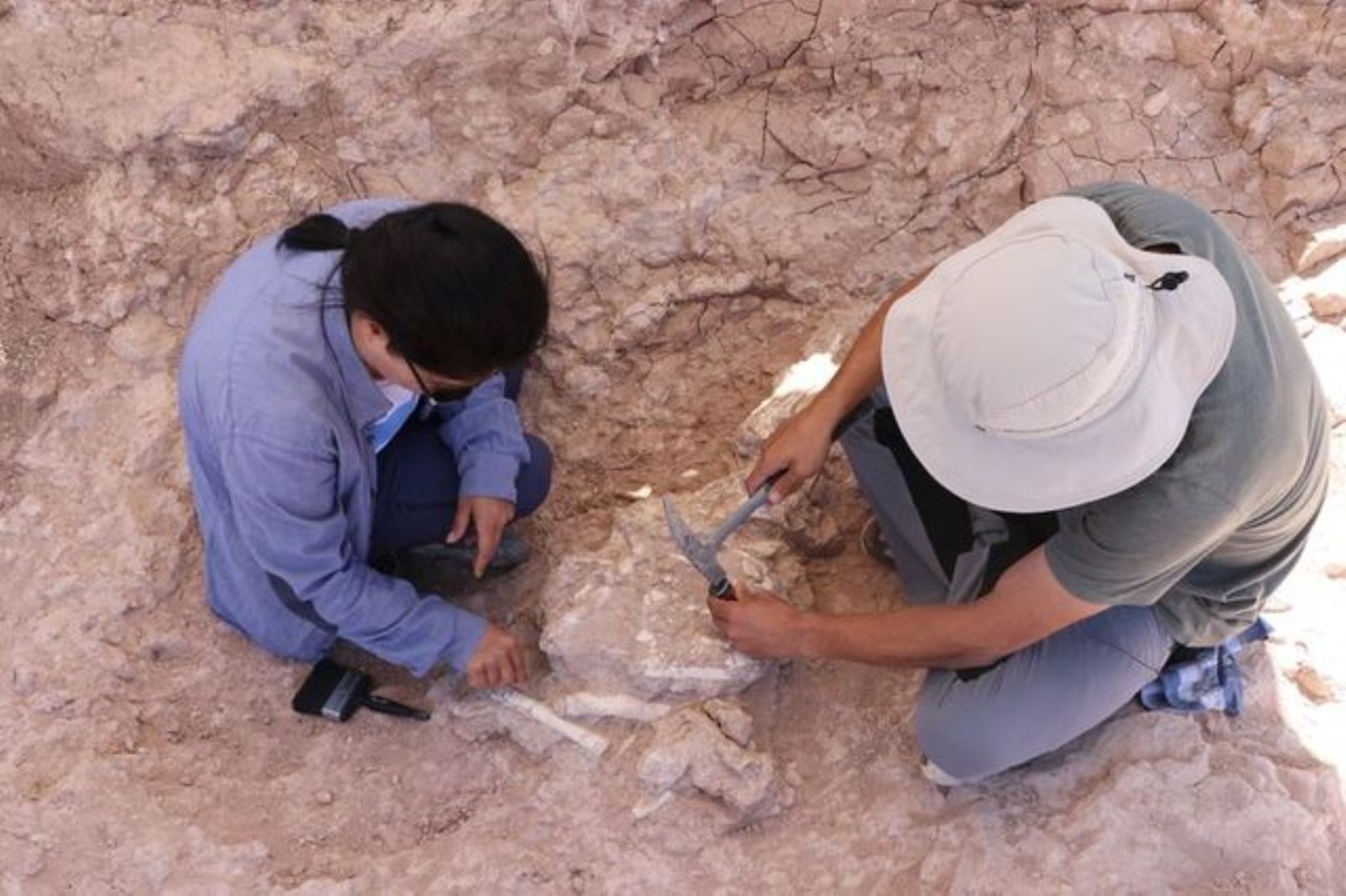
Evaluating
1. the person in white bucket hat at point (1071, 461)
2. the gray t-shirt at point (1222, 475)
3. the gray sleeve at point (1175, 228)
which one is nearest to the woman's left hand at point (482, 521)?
the person in white bucket hat at point (1071, 461)

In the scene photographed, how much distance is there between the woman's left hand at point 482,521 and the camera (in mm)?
2045

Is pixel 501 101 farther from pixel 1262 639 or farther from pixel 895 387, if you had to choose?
pixel 1262 639

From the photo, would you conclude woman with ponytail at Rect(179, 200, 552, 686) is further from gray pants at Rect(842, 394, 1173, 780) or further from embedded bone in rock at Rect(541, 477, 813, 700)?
gray pants at Rect(842, 394, 1173, 780)

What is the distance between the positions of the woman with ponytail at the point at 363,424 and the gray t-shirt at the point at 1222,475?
80cm

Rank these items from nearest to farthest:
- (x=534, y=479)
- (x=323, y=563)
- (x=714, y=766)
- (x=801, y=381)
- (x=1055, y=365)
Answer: (x=1055, y=365)
(x=323, y=563)
(x=714, y=766)
(x=534, y=479)
(x=801, y=381)

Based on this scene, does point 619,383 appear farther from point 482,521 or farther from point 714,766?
point 714,766

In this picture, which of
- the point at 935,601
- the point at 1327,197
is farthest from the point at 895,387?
the point at 1327,197

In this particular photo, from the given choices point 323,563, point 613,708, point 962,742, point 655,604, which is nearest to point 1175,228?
point 962,742

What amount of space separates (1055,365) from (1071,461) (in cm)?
14

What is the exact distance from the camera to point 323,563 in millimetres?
1766

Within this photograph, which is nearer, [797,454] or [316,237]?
[316,237]

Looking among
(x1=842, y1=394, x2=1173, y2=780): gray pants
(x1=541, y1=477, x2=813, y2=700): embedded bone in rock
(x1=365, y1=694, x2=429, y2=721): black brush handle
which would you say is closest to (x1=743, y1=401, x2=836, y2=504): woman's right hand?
(x1=541, y1=477, x2=813, y2=700): embedded bone in rock

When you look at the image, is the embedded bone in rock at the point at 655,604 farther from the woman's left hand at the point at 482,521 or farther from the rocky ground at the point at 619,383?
the woman's left hand at the point at 482,521

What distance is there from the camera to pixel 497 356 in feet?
4.95
